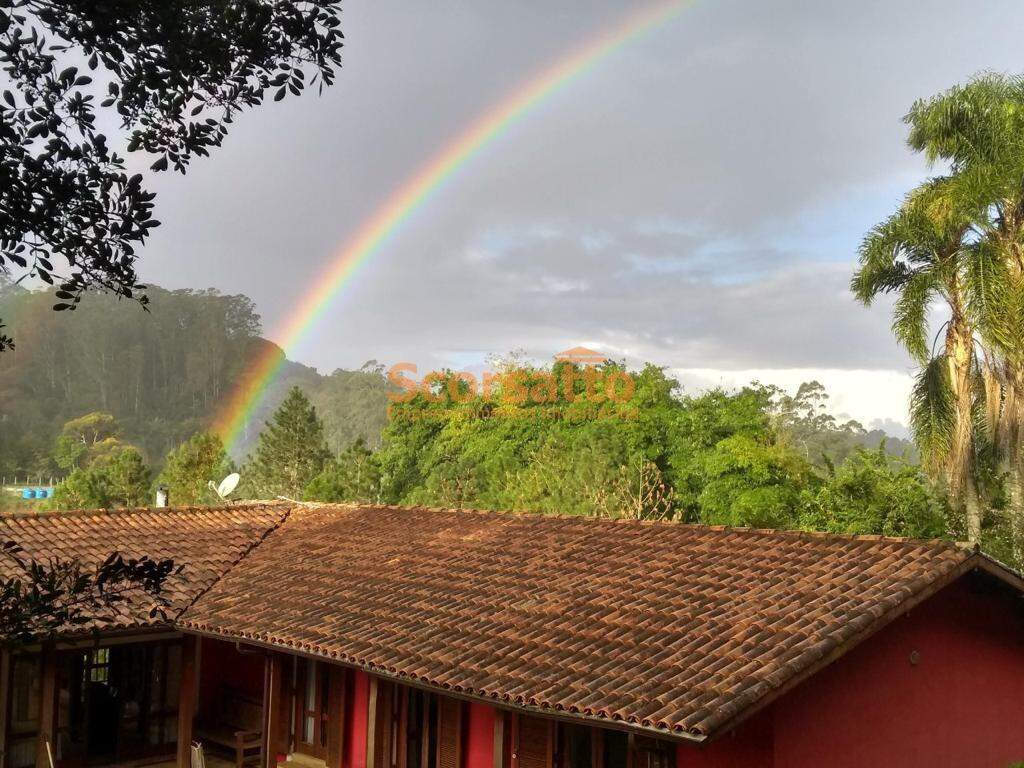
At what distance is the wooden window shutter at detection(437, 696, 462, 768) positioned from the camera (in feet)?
33.0

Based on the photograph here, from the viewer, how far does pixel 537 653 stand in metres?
8.04

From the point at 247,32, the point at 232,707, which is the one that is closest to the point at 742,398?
the point at 232,707

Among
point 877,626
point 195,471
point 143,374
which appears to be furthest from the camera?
point 143,374

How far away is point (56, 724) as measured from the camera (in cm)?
1166

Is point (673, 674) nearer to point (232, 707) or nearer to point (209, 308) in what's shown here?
point (232, 707)

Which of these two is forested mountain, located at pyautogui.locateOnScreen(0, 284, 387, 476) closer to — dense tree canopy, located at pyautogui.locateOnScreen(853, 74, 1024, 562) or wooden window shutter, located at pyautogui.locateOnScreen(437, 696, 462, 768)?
dense tree canopy, located at pyautogui.locateOnScreen(853, 74, 1024, 562)

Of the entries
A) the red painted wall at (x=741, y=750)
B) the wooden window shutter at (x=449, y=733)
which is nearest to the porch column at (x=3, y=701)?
the wooden window shutter at (x=449, y=733)

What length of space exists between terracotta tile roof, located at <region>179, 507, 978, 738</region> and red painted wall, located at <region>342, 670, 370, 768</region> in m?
1.26

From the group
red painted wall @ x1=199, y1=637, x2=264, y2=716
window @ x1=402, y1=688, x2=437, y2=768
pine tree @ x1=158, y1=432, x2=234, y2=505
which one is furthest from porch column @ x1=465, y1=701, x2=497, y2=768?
pine tree @ x1=158, y1=432, x2=234, y2=505

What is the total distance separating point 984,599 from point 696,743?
4.74 m

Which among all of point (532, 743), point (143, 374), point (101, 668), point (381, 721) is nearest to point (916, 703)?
point (532, 743)

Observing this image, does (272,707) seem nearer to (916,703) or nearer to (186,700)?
(186,700)

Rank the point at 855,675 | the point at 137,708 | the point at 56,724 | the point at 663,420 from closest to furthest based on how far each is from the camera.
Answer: the point at 855,675, the point at 56,724, the point at 137,708, the point at 663,420

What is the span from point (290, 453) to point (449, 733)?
4092cm
